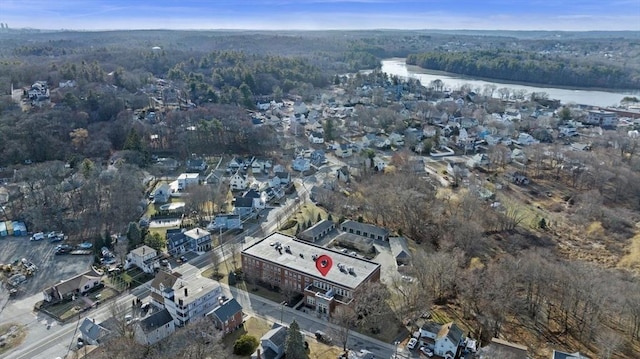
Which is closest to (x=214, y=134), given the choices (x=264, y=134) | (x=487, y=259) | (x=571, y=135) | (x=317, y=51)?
(x=264, y=134)

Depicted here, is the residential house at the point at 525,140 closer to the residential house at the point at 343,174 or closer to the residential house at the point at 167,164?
the residential house at the point at 343,174

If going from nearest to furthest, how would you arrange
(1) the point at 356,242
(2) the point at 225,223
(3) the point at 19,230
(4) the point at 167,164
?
(1) the point at 356,242
(3) the point at 19,230
(2) the point at 225,223
(4) the point at 167,164

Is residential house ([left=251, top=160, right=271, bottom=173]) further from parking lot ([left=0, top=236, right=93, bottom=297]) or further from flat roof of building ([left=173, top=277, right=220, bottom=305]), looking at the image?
flat roof of building ([left=173, top=277, right=220, bottom=305])

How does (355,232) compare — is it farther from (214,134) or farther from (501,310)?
(214,134)

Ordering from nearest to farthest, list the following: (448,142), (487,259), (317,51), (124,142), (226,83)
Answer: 1. (487,259)
2. (124,142)
3. (448,142)
4. (226,83)
5. (317,51)

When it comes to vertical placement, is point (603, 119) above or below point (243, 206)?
above

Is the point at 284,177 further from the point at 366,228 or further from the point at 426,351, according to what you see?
the point at 426,351

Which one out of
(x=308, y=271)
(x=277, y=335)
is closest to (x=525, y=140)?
(x=308, y=271)

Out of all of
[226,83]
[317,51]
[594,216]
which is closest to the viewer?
[594,216]
